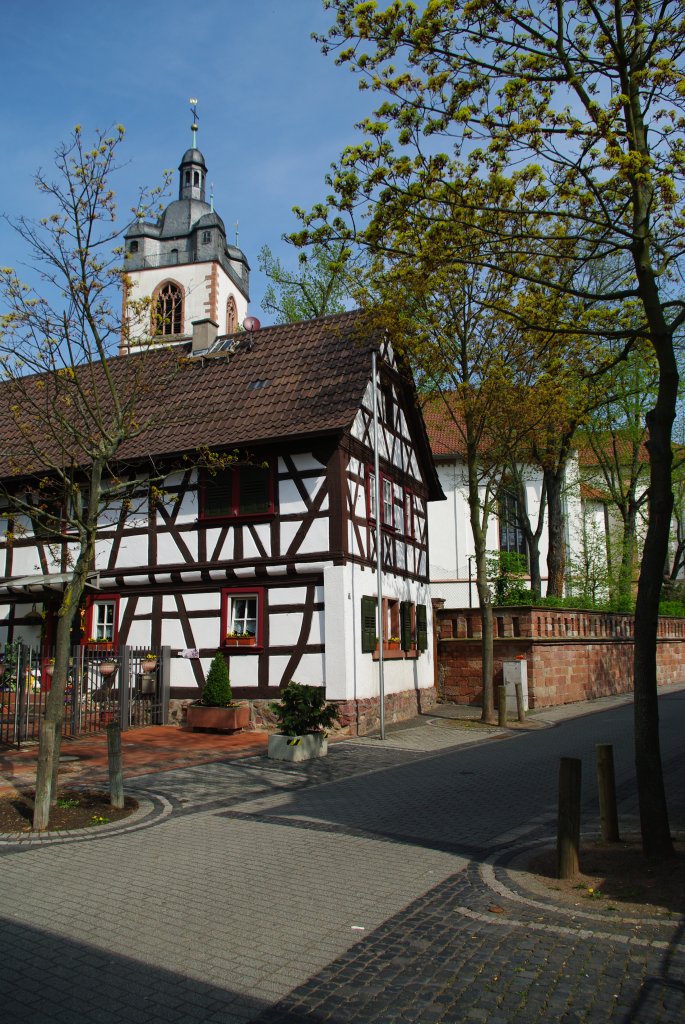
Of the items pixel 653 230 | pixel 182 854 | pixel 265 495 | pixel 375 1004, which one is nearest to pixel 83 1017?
pixel 375 1004

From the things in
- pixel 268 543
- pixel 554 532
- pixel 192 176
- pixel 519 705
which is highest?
pixel 192 176

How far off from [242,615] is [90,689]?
3401mm

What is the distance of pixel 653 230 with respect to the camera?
816 cm

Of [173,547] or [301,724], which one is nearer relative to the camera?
[301,724]

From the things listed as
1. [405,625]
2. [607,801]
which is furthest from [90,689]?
[607,801]

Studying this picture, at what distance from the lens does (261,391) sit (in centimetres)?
1939

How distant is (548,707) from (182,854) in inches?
666

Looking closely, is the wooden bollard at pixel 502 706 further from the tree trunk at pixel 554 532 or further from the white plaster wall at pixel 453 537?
the white plaster wall at pixel 453 537

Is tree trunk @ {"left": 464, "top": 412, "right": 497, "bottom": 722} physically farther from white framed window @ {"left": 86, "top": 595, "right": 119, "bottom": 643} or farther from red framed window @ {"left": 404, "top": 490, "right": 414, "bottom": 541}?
white framed window @ {"left": 86, "top": 595, "right": 119, "bottom": 643}

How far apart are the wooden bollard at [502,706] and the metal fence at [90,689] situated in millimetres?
7157

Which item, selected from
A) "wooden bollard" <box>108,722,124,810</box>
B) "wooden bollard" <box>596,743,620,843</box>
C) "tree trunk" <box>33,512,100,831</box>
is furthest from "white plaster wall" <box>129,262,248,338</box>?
"wooden bollard" <box>596,743,620,843</box>

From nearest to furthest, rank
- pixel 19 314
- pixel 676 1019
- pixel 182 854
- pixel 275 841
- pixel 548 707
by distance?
pixel 676 1019 → pixel 182 854 → pixel 275 841 → pixel 19 314 → pixel 548 707

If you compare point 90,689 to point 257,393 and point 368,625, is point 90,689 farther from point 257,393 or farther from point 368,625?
point 257,393

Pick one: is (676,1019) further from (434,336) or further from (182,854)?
(434,336)
